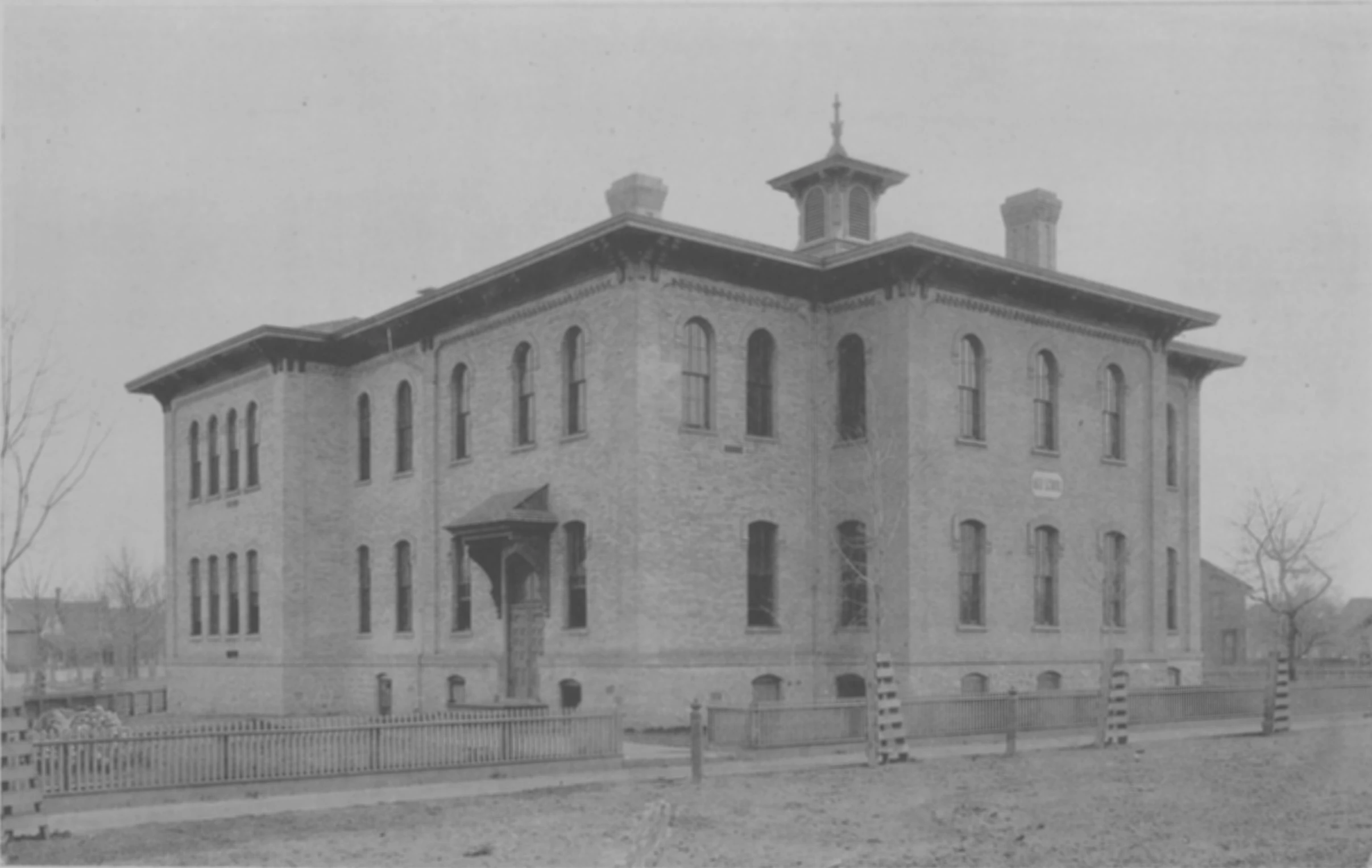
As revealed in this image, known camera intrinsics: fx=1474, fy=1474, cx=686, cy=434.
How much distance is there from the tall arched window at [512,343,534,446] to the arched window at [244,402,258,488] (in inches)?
426

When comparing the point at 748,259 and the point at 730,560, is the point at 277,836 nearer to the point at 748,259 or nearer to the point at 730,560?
the point at 730,560

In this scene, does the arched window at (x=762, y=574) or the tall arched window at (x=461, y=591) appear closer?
the arched window at (x=762, y=574)

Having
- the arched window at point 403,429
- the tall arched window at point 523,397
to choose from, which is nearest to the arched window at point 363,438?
the arched window at point 403,429

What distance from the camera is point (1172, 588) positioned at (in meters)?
35.5

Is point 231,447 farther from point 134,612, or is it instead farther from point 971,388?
point 134,612

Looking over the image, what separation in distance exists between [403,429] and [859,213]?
38.2 feet

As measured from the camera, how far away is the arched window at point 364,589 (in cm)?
3547

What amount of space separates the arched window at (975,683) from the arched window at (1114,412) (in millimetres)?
6545

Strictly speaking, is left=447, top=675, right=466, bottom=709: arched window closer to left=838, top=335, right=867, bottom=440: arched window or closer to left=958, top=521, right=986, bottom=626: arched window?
left=838, top=335, right=867, bottom=440: arched window

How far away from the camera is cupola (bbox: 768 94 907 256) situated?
105ft

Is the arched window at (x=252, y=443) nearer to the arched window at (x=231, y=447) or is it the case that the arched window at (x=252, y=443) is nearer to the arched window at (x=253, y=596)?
the arched window at (x=231, y=447)

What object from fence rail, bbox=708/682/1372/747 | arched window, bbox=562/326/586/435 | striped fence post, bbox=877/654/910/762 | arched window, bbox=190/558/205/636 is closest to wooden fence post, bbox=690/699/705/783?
fence rail, bbox=708/682/1372/747

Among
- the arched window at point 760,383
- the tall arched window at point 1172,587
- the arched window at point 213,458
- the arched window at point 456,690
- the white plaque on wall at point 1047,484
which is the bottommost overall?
the arched window at point 456,690

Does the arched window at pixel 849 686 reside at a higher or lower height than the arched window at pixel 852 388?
lower
